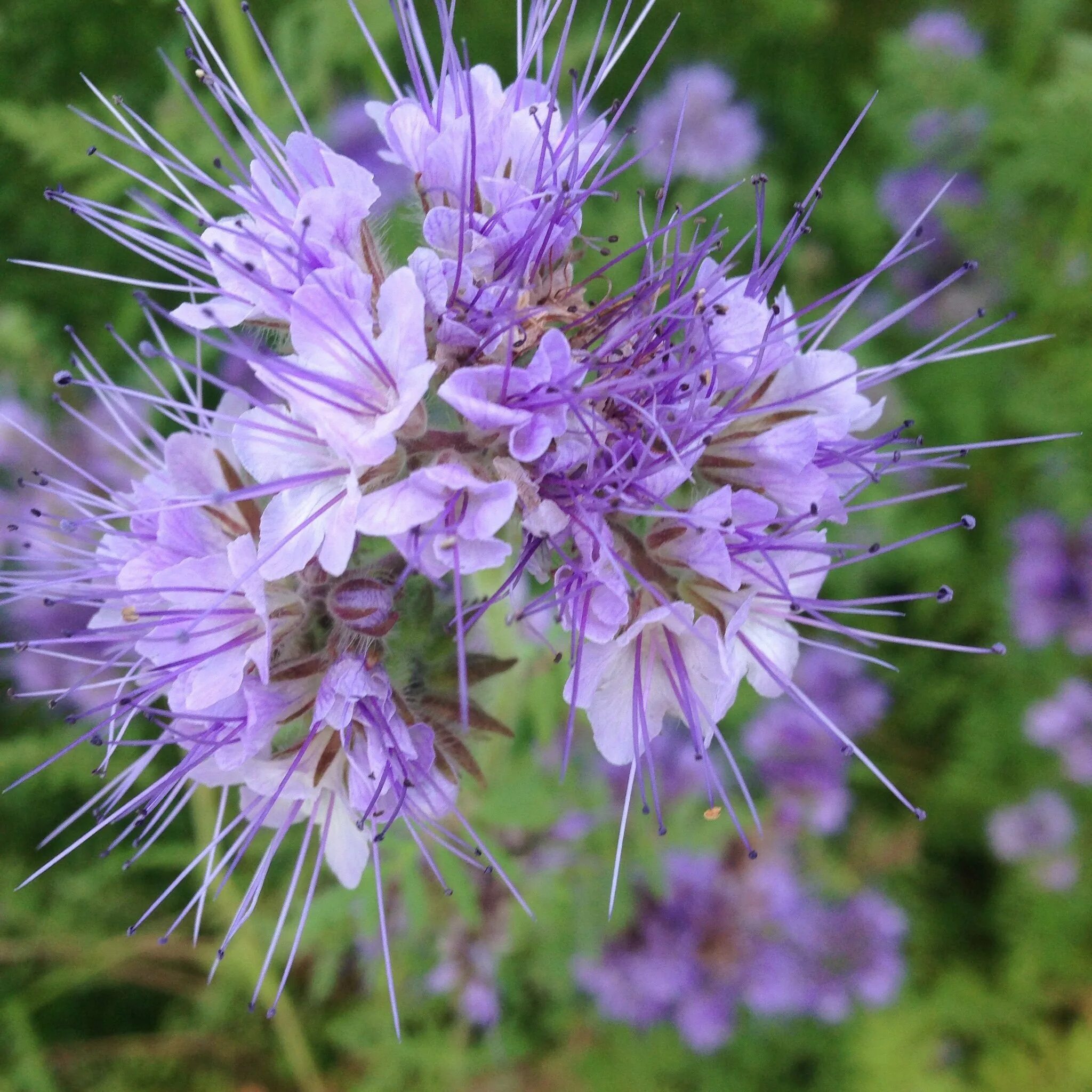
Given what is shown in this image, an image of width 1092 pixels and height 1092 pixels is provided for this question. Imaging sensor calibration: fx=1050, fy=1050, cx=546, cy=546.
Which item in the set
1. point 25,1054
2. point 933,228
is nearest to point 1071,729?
point 933,228

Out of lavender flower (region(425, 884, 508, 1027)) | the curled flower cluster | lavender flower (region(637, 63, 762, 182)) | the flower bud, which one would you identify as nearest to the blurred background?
lavender flower (region(425, 884, 508, 1027))

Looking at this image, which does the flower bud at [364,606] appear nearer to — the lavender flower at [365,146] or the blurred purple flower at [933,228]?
the lavender flower at [365,146]

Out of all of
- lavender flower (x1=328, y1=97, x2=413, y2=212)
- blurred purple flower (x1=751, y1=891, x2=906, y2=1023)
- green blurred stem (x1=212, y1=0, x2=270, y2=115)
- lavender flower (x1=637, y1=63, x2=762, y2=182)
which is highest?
green blurred stem (x1=212, y1=0, x2=270, y2=115)

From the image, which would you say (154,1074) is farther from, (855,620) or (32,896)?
(855,620)

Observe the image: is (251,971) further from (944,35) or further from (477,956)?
(944,35)

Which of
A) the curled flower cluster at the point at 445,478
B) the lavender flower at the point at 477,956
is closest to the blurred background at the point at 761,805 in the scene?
the lavender flower at the point at 477,956

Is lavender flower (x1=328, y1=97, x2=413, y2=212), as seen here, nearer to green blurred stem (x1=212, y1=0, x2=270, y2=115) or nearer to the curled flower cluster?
green blurred stem (x1=212, y1=0, x2=270, y2=115)
